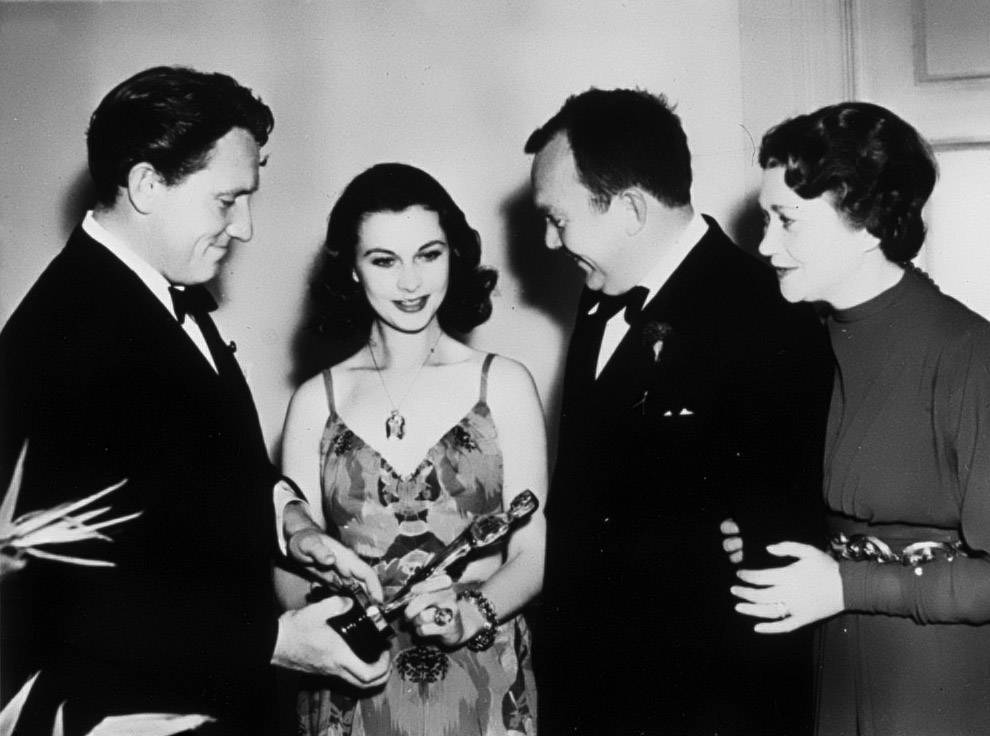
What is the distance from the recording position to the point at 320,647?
1.73 metres

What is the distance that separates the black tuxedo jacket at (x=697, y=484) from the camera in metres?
1.75

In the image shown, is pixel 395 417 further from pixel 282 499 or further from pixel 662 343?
pixel 662 343

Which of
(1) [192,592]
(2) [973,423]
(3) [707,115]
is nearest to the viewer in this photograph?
(2) [973,423]

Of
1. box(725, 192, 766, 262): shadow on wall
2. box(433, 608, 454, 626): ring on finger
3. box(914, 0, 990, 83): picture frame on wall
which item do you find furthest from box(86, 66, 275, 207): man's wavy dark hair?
box(914, 0, 990, 83): picture frame on wall

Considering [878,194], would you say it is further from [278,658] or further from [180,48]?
[180,48]

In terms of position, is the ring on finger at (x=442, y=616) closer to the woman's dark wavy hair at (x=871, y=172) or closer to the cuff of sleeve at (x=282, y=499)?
the cuff of sleeve at (x=282, y=499)

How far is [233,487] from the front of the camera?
1.74m

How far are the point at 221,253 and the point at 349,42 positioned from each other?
110cm

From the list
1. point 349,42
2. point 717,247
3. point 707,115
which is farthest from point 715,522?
point 349,42

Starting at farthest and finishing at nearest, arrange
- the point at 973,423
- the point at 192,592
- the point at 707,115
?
the point at 707,115 < the point at 192,592 < the point at 973,423

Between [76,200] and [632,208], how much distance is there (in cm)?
166

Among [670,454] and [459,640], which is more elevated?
[670,454]

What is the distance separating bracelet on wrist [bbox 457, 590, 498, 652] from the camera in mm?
1885

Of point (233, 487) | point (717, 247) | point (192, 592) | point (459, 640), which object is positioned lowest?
point (459, 640)
